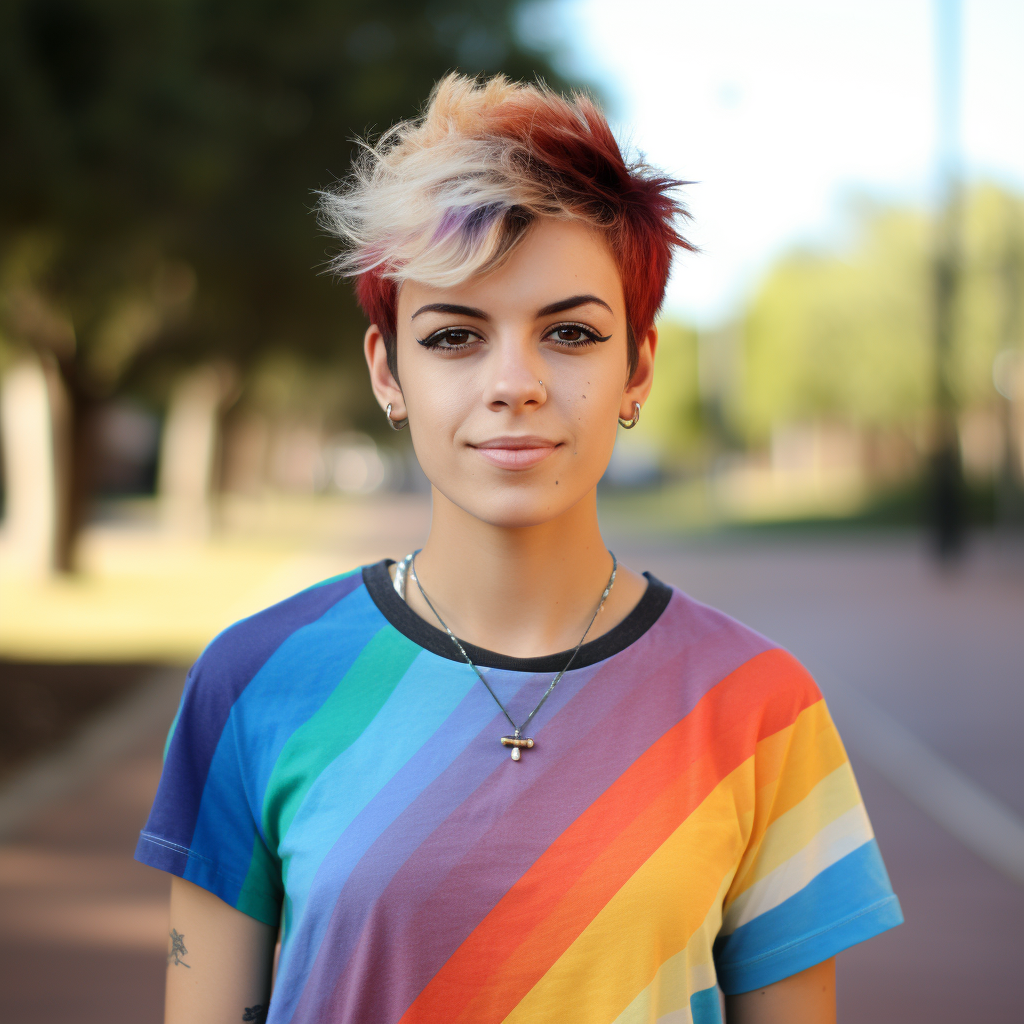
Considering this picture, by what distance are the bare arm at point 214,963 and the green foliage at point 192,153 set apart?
201cm

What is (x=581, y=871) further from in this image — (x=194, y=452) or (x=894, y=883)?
(x=194, y=452)

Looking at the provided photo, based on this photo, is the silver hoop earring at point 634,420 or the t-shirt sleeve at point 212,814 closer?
the t-shirt sleeve at point 212,814

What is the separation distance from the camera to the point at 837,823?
1.63 meters

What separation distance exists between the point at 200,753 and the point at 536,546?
52 centimetres

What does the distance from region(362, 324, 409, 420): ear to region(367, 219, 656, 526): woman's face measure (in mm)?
76

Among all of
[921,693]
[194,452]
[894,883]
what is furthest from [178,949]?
[194,452]

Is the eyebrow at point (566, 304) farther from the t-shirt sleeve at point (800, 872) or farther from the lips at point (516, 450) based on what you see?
the t-shirt sleeve at point (800, 872)

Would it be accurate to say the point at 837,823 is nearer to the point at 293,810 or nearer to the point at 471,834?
the point at 471,834

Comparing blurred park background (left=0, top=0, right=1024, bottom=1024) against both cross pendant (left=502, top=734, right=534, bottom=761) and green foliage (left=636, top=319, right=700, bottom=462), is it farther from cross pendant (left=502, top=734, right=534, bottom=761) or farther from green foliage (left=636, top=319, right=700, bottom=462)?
green foliage (left=636, top=319, right=700, bottom=462)

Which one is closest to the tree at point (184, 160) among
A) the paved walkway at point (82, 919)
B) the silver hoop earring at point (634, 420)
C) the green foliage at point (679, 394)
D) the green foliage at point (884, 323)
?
the paved walkway at point (82, 919)

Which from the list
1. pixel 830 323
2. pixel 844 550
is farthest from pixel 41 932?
pixel 830 323

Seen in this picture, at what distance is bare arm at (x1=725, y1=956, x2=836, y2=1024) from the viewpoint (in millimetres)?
1612

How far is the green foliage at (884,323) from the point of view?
27.5 metres

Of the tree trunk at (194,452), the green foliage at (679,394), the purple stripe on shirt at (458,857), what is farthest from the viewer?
the green foliage at (679,394)
